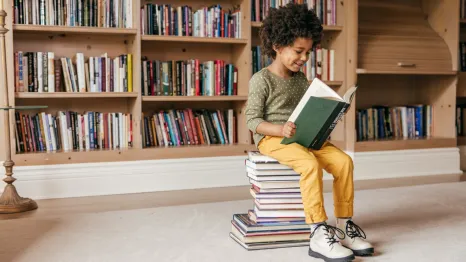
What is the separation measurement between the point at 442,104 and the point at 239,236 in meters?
2.58

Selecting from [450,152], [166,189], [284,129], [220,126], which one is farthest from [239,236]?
[450,152]

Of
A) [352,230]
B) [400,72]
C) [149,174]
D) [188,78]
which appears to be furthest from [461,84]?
[352,230]

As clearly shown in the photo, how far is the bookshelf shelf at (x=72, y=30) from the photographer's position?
3162 millimetres

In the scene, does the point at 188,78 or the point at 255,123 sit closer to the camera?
the point at 255,123

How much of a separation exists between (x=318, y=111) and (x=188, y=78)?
1.71 metres

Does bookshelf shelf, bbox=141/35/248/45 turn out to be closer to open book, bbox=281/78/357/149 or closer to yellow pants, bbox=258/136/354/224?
yellow pants, bbox=258/136/354/224

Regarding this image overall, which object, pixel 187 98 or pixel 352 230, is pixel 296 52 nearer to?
pixel 352 230

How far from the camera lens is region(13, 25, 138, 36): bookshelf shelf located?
3.16 meters

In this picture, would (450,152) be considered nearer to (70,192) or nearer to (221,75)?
(221,75)

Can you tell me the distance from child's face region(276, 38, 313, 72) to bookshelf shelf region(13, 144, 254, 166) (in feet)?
4.57

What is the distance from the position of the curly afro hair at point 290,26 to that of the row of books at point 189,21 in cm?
132

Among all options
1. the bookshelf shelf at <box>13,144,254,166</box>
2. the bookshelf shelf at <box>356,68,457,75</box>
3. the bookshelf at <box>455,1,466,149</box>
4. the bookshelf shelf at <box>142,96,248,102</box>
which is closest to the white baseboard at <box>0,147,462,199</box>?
the bookshelf shelf at <box>13,144,254,166</box>

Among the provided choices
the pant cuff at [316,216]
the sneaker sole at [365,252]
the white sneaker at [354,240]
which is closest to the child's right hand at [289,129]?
the pant cuff at [316,216]

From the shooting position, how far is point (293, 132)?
2088mm
